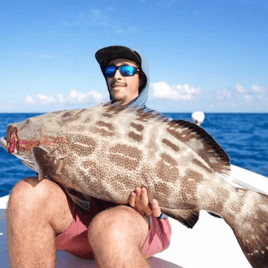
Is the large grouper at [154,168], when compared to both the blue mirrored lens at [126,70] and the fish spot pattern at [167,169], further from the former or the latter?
the blue mirrored lens at [126,70]

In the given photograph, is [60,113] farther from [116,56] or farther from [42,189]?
[116,56]

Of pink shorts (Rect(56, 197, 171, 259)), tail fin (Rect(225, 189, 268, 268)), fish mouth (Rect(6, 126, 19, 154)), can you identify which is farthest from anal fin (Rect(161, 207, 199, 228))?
fish mouth (Rect(6, 126, 19, 154))

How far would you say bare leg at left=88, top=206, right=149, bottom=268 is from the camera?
1992 millimetres

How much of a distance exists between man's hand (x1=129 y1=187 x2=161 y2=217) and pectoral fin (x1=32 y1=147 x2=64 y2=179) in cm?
67

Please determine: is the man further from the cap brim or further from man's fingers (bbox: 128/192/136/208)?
the cap brim

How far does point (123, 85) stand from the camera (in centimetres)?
359

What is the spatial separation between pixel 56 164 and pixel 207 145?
1315 millimetres

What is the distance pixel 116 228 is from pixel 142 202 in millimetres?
301

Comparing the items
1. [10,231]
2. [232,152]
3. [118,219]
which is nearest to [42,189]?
[10,231]

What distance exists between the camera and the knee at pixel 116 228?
6.68 feet

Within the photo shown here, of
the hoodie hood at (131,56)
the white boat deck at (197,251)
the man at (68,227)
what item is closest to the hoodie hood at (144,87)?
the hoodie hood at (131,56)

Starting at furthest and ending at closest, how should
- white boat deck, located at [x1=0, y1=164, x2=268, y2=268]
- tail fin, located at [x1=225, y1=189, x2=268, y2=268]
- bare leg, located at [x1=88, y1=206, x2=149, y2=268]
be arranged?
white boat deck, located at [x1=0, y1=164, x2=268, y2=268]
tail fin, located at [x1=225, y1=189, x2=268, y2=268]
bare leg, located at [x1=88, y1=206, x2=149, y2=268]

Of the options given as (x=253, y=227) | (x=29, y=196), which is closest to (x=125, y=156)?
(x=29, y=196)

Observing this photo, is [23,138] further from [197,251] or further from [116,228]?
[197,251]
